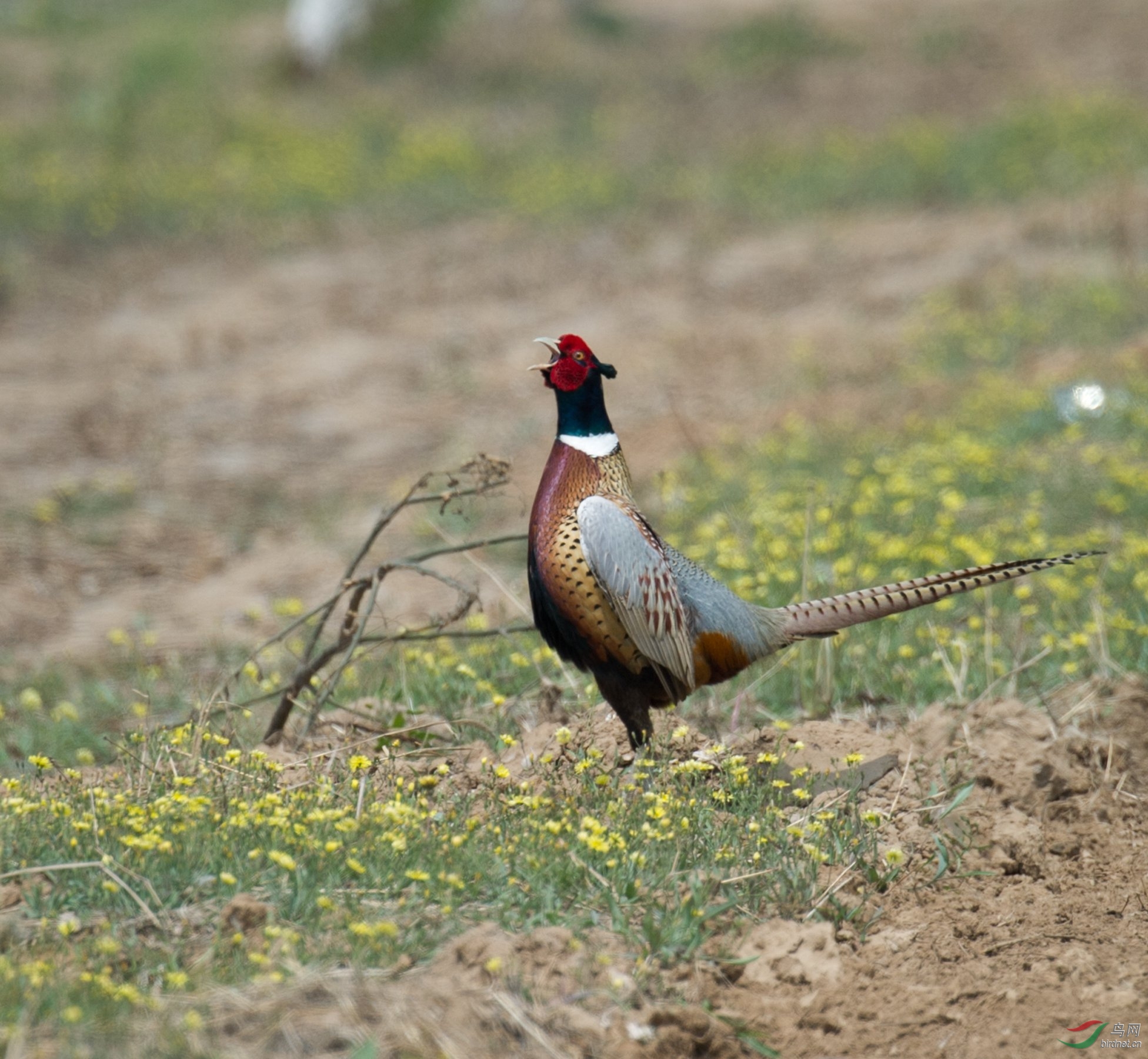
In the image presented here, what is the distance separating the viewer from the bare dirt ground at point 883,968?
9.43 ft

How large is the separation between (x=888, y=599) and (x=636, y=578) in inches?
30.5

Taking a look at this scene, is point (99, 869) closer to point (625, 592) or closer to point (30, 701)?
point (625, 592)

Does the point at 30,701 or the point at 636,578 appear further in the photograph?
the point at 30,701

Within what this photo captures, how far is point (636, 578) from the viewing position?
3.75 meters

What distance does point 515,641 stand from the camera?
5312 mm

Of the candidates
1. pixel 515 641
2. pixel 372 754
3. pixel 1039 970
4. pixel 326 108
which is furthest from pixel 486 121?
pixel 1039 970

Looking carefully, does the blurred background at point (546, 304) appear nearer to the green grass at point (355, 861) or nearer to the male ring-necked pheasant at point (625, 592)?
the male ring-necked pheasant at point (625, 592)

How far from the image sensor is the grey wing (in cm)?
371

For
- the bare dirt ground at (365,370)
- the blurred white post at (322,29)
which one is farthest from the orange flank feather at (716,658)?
the blurred white post at (322,29)

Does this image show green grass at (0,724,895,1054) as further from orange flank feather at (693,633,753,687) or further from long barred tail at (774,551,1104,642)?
long barred tail at (774,551,1104,642)

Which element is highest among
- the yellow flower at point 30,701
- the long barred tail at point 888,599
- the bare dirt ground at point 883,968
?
the long barred tail at point 888,599

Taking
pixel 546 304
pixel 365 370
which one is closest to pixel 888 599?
pixel 365 370

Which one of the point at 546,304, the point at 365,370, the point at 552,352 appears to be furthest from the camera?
the point at 546,304

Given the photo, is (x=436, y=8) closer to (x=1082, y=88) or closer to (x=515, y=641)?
(x=1082, y=88)
